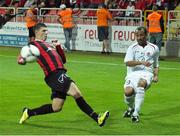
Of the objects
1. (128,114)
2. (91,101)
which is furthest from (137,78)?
(91,101)

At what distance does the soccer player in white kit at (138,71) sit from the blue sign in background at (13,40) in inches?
754

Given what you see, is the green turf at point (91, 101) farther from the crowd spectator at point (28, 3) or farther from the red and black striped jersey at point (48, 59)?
the crowd spectator at point (28, 3)

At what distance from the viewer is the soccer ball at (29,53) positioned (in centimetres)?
1051

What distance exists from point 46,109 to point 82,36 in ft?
58.1

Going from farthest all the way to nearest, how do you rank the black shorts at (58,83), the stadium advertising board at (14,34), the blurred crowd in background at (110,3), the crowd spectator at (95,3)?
the crowd spectator at (95,3), the stadium advertising board at (14,34), the blurred crowd in background at (110,3), the black shorts at (58,83)

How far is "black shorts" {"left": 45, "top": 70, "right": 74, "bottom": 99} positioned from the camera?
34.3 feet

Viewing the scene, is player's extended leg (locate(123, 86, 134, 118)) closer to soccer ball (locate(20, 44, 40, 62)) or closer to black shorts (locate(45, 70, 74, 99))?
black shorts (locate(45, 70, 74, 99))

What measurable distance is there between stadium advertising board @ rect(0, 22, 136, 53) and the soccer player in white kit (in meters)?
14.7

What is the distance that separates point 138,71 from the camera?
11.6 meters

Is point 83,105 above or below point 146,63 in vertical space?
below

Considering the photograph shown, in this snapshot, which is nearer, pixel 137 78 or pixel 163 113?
pixel 137 78

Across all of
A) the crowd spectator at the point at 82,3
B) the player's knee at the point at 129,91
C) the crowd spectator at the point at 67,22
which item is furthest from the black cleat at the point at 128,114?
the crowd spectator at the point at 82,3

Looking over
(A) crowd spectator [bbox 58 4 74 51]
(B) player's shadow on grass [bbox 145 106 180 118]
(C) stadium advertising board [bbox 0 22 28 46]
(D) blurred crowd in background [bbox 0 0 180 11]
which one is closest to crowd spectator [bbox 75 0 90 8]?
(D) blurred crowd in background [bbox 0 0 180 11]

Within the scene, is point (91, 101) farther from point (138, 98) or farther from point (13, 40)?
point (13, 40)
